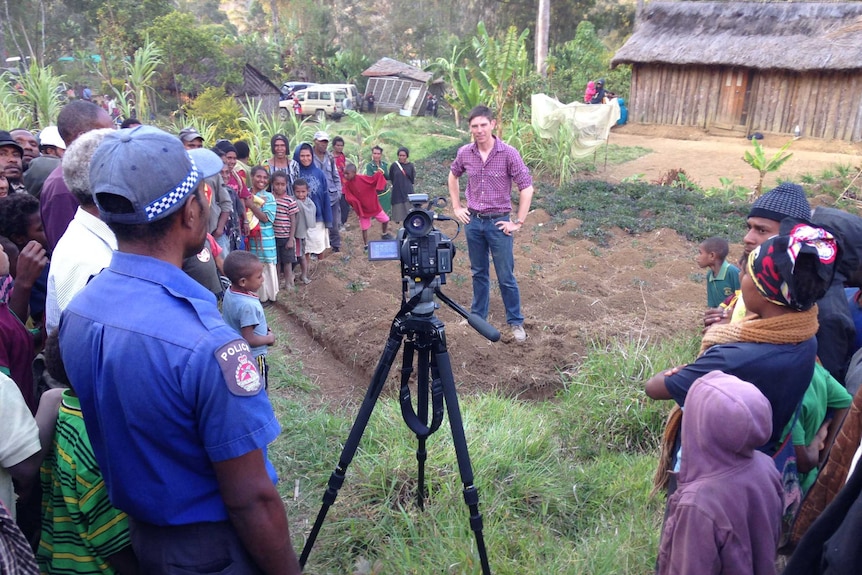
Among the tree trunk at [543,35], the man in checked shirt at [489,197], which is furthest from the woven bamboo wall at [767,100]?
the man in checked shirt at [489,197]

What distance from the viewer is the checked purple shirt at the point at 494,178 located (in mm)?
4934

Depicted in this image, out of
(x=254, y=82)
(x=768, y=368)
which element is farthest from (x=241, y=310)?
(x=254, y=82)

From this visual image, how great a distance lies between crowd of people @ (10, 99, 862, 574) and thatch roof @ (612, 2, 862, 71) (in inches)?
575

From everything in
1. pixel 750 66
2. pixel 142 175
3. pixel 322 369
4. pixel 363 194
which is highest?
pixel 750 66

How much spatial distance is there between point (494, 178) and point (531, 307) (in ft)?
5.39

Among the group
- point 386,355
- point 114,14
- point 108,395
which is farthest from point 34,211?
point 114,14

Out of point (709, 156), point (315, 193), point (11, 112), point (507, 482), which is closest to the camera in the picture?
point (507, 482)

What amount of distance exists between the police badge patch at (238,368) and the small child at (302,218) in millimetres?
5033

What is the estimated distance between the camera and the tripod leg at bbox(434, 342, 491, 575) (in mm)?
2334

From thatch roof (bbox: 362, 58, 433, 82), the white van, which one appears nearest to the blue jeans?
the white van

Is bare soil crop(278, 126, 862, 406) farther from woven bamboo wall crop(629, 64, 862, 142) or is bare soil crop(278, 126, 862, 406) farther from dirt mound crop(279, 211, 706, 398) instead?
woven bamboo wall crop(629, 64, 862, 142)

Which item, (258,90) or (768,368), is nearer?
(768,368)

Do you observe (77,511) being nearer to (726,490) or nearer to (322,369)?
(726,490)

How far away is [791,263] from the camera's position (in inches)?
73.5
